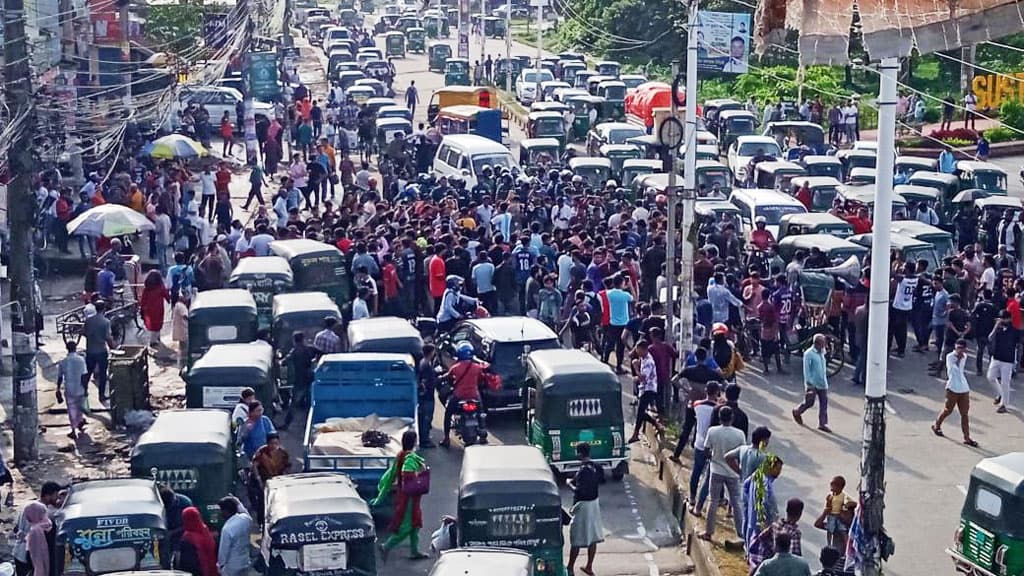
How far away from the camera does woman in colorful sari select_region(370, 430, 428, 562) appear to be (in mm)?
17359

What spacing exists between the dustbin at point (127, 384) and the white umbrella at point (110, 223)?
609cm

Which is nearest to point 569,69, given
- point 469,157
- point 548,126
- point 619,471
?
point 548,126

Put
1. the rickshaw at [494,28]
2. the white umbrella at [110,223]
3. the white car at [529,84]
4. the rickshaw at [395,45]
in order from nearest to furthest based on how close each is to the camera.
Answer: the white umbrella at [110,223]
the white car at [529,84]
the rickshaw at [395,45]
the rickshaw at [494,28]

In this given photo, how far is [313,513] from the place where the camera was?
50.1 ft

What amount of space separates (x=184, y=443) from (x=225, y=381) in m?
2.85

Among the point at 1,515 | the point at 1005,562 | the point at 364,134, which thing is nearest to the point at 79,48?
the point at 364,134

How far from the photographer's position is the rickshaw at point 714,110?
4959 cm

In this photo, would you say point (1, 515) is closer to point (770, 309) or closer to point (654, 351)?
point (654, 351)

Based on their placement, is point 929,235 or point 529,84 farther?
point 529,84

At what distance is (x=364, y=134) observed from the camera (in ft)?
A: 152

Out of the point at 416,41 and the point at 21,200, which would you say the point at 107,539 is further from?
the point at 416,41

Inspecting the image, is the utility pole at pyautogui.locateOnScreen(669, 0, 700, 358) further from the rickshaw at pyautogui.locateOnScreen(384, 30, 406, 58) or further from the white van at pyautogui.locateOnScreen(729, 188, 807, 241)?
the rickshaw at pyautogui.locateOnScreen(384, 30, 406, 58)

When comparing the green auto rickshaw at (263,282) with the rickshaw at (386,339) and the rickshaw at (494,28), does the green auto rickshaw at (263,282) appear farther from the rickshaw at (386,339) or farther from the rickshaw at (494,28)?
the rickshaw at (494,28)

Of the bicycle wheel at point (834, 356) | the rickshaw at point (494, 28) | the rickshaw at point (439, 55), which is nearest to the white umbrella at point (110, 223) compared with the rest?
the bicycle wheel at point (834, 356)
